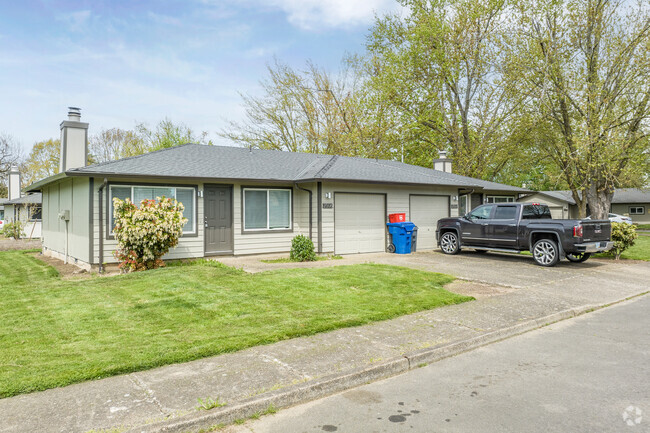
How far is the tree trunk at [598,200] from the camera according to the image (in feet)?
71.0

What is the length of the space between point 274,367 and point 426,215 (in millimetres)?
12852

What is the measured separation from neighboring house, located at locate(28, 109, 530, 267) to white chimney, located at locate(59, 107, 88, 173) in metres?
0.03

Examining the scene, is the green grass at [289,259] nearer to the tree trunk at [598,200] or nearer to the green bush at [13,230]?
the tree trunk at [598,200]

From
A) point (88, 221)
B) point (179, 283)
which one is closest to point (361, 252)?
point (179, 283)

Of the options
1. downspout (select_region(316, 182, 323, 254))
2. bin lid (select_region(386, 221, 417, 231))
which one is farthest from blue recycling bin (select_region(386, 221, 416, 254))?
downspout (select_region(316, 182, 323, 254))

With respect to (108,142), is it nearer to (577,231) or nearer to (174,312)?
(174,312)

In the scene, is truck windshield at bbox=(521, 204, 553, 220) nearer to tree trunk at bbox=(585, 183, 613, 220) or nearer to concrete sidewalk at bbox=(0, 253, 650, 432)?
concrete sidewalk at bbox=(0, 253, 650, 432)

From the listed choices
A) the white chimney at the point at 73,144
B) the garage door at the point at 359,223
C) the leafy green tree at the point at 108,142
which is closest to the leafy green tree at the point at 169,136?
the leafy green tree at the point at 108,142

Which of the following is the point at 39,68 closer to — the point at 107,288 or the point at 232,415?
the point at 107,288

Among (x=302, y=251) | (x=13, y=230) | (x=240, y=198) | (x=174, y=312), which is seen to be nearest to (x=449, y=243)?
(x=302, y=251)

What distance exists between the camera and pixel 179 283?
854 cm

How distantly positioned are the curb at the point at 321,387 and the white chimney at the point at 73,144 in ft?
38.4

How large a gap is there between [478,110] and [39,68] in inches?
907

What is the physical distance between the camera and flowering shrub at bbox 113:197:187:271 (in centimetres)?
1045
